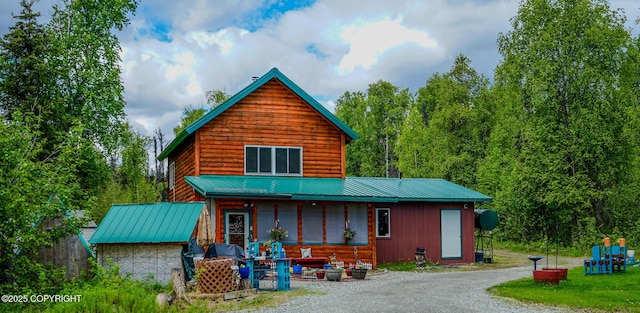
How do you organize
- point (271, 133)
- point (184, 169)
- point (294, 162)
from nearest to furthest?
point (271, 133), point (294, 162), point (184, 169)

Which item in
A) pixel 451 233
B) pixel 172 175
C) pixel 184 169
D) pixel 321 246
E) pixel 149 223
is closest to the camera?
pixel 149 223

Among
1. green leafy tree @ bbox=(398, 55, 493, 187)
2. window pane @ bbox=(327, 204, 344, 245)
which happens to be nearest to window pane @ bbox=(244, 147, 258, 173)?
window pane @ bbox=(327, 204, 344, 245)

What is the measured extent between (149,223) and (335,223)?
817 centimetres

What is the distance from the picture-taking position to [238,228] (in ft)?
75.6

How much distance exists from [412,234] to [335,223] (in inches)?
163

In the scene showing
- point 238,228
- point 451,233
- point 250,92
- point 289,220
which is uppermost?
point 250,92

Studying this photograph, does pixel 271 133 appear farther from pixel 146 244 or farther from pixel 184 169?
pixel 146 244

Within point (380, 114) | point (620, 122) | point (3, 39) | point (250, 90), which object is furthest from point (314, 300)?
point (380, 114)

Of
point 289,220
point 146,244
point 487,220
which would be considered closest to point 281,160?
point 289,220

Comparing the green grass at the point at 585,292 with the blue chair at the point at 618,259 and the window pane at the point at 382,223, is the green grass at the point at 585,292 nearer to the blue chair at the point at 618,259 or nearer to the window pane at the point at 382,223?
the blue chair at the point at 618,259

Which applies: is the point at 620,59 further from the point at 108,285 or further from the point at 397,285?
the point at 108,285

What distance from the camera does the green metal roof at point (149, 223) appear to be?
17.2 meters

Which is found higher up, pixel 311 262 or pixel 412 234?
pixel 412 234

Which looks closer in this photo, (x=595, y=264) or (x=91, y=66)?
(x=595, y=264)
